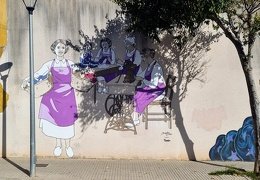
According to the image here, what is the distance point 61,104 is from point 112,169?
94.9 inches

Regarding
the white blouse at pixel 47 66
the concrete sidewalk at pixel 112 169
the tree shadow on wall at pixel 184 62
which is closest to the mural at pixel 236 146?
the concrete sidewalk at pixel 112 169

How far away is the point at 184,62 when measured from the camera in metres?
12.3

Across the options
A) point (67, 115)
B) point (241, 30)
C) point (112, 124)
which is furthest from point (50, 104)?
point (241, 30)

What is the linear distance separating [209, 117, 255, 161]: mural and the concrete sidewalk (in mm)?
318

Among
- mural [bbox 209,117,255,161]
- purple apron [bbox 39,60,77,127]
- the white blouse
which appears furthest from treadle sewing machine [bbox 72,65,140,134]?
mural [bbox 209,117,255,161]

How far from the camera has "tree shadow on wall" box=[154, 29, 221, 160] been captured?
40.4 ft

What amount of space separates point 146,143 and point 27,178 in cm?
368

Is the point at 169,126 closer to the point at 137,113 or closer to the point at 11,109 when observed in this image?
the point at 137,113

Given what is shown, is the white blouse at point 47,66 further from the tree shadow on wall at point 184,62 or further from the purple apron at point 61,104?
the tree shadow on wall at point 184,62

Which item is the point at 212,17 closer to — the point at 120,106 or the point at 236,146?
the point at 120,106

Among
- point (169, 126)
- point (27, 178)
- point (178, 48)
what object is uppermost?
point (178, 48)

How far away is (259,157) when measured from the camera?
33.0 feet

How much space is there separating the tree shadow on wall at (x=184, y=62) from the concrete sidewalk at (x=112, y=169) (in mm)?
1075

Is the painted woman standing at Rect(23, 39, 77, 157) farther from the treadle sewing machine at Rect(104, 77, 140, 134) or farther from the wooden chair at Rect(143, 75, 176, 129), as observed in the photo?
the wooden chair at Rect(143, 75, 176, 129)
